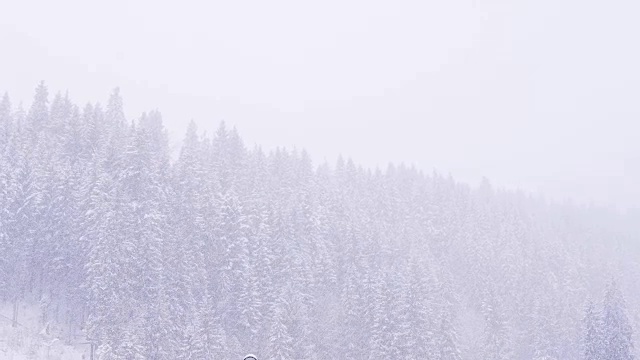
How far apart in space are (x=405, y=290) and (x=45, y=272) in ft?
132

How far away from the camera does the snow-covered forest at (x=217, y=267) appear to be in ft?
176

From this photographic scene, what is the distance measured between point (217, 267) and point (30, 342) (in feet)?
67.3

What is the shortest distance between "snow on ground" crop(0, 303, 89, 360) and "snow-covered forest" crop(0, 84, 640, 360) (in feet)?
3.03

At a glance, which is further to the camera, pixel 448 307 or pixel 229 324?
pixel 448 307

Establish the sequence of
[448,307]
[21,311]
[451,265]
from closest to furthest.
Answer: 1. [21,311]
2. [448,307]
3. [451,265]

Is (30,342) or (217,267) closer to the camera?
(30,342)

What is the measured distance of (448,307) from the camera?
8556 cm

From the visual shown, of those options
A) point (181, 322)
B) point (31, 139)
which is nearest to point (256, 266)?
point (181, 322)

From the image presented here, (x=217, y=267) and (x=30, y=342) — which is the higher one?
(x=217, y=267)

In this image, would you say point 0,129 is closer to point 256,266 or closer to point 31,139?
point 31,139

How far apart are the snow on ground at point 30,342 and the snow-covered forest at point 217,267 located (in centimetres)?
92

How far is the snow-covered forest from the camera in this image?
53.8 m

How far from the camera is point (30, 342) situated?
50.3 meters

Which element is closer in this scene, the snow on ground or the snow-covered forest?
the snow on ground
